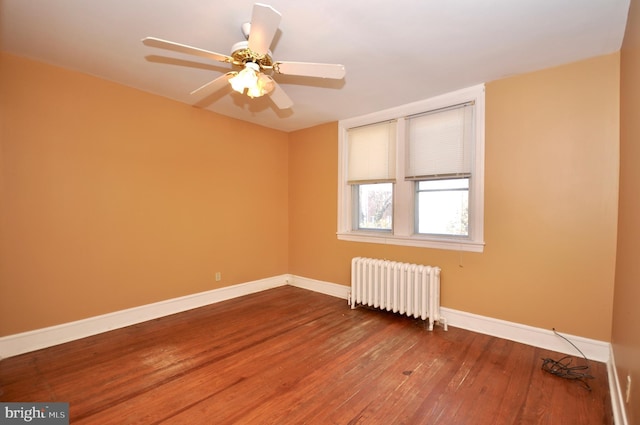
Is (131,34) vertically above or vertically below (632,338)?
above

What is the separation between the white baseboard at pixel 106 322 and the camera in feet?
8.46

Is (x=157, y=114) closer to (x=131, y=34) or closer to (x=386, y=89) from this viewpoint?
(x=131, y=34)

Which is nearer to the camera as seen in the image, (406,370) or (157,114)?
(406,370)

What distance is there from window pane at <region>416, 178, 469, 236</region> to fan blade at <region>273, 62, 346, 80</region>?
6.71 ft

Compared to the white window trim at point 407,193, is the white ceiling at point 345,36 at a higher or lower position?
higher

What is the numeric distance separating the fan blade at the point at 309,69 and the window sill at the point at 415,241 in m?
2.25

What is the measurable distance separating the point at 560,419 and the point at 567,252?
56.3 inches

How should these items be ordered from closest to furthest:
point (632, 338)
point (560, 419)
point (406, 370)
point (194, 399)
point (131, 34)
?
point (632, 338)
point (560, 419)
point (194, 399)
point (131, 34)
point (406, 370)

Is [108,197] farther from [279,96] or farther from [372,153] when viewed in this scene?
[372,153]

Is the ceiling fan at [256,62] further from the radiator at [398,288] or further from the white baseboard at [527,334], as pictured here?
the white baseboard at [527,334]

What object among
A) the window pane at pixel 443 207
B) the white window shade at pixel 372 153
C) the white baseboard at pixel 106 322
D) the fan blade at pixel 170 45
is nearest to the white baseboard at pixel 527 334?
the window pane at pixel 443 207

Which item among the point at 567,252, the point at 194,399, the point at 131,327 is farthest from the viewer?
the point at 131,327

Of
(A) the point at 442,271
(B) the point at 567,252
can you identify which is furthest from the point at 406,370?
(B) the point at 567,252

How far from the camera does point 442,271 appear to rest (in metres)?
3.33
